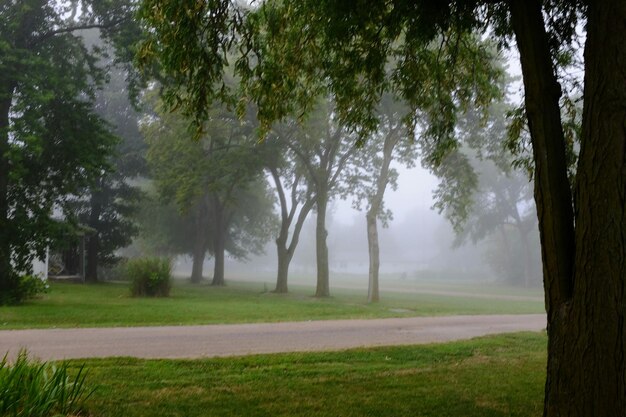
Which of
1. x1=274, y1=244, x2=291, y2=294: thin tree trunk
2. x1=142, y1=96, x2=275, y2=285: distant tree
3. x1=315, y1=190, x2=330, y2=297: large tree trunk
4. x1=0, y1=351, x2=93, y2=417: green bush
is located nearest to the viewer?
x1=0, y1=351, x2=93, y2=417: green bush

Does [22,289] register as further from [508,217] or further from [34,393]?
[508,217]

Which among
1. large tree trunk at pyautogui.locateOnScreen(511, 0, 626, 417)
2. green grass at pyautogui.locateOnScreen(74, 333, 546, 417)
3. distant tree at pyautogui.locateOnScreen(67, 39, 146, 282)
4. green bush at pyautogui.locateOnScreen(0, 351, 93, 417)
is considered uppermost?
distant tree at pyautogui.locateOnScreen(67, 39, 146, 282)

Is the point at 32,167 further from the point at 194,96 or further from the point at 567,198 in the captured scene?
the point at 567,198

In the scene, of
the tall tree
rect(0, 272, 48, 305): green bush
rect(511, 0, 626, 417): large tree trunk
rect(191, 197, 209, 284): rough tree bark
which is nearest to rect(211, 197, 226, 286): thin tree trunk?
rect(191, 197, 209, 284): rough tree bark

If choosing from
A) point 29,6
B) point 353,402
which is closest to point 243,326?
point 353,402

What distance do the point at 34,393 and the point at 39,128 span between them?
1505 centimetres

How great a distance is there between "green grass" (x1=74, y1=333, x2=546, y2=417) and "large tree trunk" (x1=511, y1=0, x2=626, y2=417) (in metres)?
1.75

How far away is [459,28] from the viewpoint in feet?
27.0

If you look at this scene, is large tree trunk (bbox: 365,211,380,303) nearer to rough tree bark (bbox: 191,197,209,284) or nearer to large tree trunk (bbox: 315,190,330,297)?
large tree trunk (bbox: 315,190,330,297)

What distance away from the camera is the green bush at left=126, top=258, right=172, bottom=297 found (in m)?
24.3

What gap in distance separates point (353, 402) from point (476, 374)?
280 centimetres

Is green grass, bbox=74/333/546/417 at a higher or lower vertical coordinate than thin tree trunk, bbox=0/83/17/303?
lower

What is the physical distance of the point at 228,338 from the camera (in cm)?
1227

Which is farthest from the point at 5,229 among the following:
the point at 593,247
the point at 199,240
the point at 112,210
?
the point at 199,240
